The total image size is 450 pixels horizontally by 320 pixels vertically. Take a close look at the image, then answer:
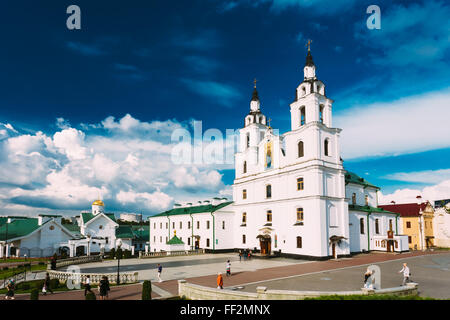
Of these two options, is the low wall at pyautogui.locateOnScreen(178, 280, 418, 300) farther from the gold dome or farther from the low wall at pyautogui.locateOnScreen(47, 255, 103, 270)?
the gold dome

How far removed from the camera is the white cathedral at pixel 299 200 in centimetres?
3734

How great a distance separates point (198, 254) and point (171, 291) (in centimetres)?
2936

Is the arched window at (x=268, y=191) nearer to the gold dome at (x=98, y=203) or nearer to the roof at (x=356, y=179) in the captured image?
the roof at (x=356, y=179)

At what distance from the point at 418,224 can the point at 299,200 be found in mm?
30234

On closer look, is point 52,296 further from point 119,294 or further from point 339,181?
point 339,181

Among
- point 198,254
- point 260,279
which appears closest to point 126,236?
point 198,254

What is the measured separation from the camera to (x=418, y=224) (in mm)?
54500

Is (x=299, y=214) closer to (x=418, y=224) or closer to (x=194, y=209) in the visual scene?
(x=194, y=209)

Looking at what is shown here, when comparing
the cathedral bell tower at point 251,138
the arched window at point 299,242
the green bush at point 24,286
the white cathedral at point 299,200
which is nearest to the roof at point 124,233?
the white cathedral at point 299,200

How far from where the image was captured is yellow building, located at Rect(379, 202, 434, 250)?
54.1m

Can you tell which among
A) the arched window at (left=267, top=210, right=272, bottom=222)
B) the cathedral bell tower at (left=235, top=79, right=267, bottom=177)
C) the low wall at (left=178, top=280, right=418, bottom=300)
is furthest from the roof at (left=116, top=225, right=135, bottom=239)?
the low wall at (left=178, top=280, right=418, bottom=300)

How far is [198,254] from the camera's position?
47.5 m

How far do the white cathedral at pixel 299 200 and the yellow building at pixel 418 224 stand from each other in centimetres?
764

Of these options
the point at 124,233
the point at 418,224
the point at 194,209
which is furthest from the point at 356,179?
the point at 124,233
